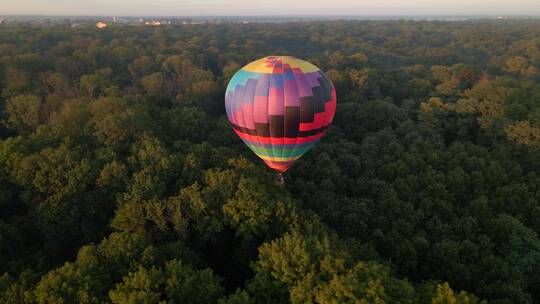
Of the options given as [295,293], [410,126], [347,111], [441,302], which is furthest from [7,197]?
[410,126]

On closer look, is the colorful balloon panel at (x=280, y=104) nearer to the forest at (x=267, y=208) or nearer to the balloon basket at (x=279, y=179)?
the balloon basket at (x=279, y=179)

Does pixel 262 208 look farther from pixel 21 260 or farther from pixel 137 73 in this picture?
pixel 137 73

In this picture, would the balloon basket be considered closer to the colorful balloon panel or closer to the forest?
the forest

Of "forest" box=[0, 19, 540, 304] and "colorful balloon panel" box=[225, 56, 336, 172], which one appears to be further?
"colorful balloon panel" box=[225, 56, 336, 172]

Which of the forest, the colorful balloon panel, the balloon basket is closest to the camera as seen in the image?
the forest

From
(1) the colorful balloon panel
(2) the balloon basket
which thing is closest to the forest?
(2) the balloon basket

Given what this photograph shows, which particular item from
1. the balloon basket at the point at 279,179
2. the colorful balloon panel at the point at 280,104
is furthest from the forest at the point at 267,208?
the colorful balloon panel at the point at 280,104

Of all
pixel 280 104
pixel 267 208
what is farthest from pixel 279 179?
pixel 280 104

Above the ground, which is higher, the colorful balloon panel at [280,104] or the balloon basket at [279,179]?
the colorful balloon panel at [280,104]

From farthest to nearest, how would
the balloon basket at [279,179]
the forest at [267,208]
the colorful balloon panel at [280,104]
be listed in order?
1. the balloon basket at [279,179]
2. the colorful balloon panel at [280,104]
3. the forest at [267,208]
